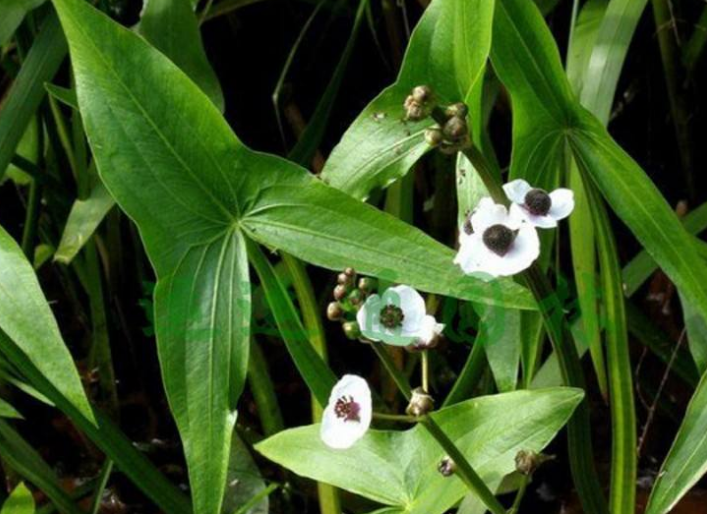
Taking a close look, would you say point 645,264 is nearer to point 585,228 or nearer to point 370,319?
point 585,228

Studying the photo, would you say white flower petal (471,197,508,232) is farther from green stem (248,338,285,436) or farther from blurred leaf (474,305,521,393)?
green stem (248,338,285,436)

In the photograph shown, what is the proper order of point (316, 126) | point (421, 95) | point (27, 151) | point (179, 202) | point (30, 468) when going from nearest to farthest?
1. point (421, 95)
2. point (179, 202)
3. point (30, 468)
4. point (316, 126)
5. point (27, 151)

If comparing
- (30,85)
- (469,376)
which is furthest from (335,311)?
(30,85)

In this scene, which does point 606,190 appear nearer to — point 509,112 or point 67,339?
point 509,112

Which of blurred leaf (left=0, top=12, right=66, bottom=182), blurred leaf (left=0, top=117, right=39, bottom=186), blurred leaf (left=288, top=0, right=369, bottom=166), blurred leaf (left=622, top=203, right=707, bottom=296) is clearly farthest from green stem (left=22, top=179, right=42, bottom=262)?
blurred leaf (left=622, top=203, right=707, bottom=296)

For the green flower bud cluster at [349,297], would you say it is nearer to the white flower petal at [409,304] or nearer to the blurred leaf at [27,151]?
the white flower petal at [409,304]

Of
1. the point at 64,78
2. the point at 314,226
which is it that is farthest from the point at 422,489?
the point at 64,78
